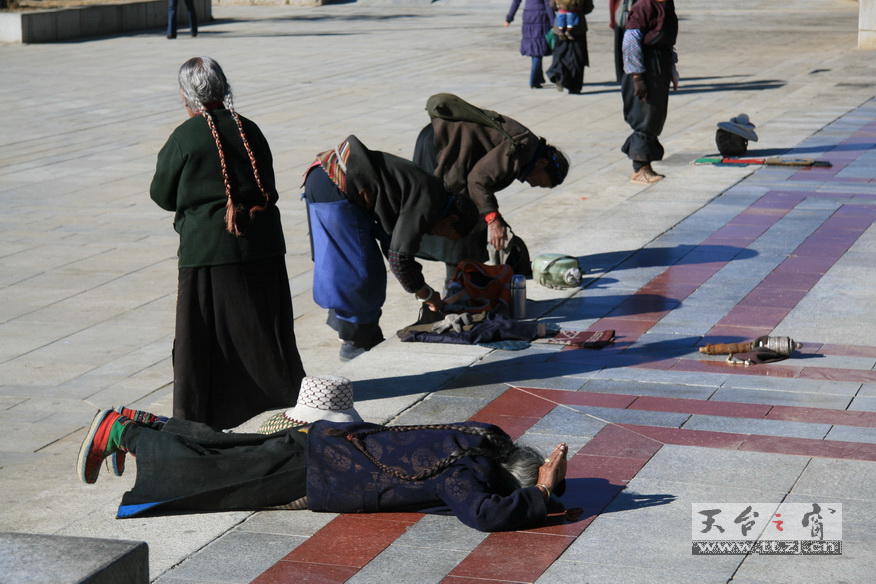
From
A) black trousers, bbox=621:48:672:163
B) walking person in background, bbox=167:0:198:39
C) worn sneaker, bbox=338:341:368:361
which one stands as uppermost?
walking person in background, bbox=167:0:198:39

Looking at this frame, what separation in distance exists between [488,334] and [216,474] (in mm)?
2562

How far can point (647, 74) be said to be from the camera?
37.4 ft

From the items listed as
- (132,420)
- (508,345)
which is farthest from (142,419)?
(508,345)

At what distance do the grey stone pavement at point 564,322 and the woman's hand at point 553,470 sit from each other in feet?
0.69

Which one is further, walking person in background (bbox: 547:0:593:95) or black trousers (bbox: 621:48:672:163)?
walking person in background (bbox: 547:0:593:95)

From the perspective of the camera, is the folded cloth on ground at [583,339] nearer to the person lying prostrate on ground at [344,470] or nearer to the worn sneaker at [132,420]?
the person lying prostrate on ground at [344,470]

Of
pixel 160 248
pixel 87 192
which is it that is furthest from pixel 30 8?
pixel 160 248

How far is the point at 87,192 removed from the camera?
12094mm

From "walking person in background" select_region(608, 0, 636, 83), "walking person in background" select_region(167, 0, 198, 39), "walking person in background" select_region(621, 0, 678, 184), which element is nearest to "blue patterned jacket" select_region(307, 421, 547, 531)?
"walking person in background" select_region(621, 0, 678, 184)

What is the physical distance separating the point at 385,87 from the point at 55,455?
13.0 metres

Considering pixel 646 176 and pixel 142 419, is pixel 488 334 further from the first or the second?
pixel 646 176

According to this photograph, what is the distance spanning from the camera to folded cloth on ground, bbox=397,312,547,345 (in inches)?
281

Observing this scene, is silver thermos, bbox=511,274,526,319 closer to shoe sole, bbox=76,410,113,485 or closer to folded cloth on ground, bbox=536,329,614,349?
folded cloth on ground, bbox=536,329,614,349
